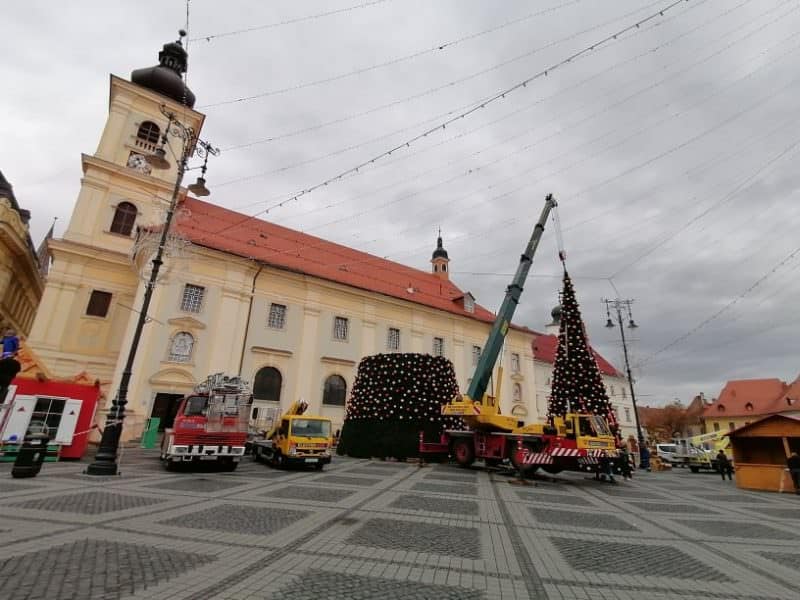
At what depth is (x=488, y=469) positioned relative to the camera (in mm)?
15969

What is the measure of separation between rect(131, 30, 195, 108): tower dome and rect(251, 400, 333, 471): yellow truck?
23409 mm

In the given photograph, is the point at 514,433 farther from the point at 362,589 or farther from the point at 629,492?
the point at 362,589

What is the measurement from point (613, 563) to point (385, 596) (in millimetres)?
3139

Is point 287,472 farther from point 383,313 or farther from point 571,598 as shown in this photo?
point 383,313

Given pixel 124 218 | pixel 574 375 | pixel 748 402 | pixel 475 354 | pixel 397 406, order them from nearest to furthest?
1. pixel 574 375
2. pixel 397 406
3. pixel 124 218
4. pixel 475 354
5. pixel 748 402

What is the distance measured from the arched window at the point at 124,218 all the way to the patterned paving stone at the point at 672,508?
28947 mm

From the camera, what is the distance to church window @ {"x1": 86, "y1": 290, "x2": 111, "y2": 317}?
22.4 m

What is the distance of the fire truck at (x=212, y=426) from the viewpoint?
1168cm

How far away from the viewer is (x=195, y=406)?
40.8 feet

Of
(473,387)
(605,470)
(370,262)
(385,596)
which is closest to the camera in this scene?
(385,596)

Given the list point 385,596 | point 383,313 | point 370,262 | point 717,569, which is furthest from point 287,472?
point 370,262

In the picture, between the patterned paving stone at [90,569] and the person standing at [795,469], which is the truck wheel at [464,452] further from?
the patterned paving stone at [90,569]

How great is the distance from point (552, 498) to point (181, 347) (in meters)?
19.9

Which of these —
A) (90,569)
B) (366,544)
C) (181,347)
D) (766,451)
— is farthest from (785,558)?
(181,347)
